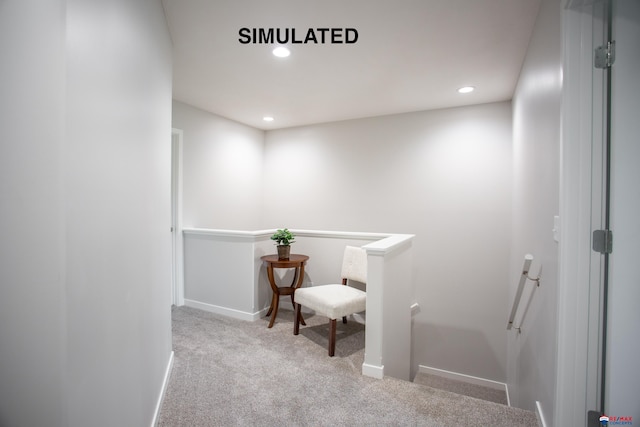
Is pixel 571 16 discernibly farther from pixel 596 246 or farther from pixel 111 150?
pixel 111 150

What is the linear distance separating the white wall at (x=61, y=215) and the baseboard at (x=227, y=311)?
2161 millimetres

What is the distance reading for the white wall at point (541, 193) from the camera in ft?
4.99

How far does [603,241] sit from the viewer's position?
1.28m

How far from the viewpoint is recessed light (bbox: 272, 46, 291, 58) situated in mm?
2379

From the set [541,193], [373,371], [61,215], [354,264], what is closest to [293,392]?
[373,371]

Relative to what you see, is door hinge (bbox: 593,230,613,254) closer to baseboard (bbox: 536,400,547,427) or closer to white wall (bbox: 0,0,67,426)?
baseboard (bbox: 536,400,547,427)

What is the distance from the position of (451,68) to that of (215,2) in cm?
198

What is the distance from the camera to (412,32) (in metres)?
2.16

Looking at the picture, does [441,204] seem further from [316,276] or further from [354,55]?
[354,55]

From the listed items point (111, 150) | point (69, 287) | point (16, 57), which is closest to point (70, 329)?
point (69, 287)

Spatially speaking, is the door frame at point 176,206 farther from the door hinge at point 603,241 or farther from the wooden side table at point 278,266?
the door hinge at point 603,241

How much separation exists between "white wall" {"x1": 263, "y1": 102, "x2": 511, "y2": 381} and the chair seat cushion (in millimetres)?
1442

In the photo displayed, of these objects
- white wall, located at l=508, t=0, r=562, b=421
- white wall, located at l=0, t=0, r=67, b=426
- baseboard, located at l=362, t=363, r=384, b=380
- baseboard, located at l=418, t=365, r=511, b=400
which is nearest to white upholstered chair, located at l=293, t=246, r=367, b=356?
baseboard, located at l=362, t=363, r=384, b=380

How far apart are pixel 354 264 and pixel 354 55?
79.7 inches
